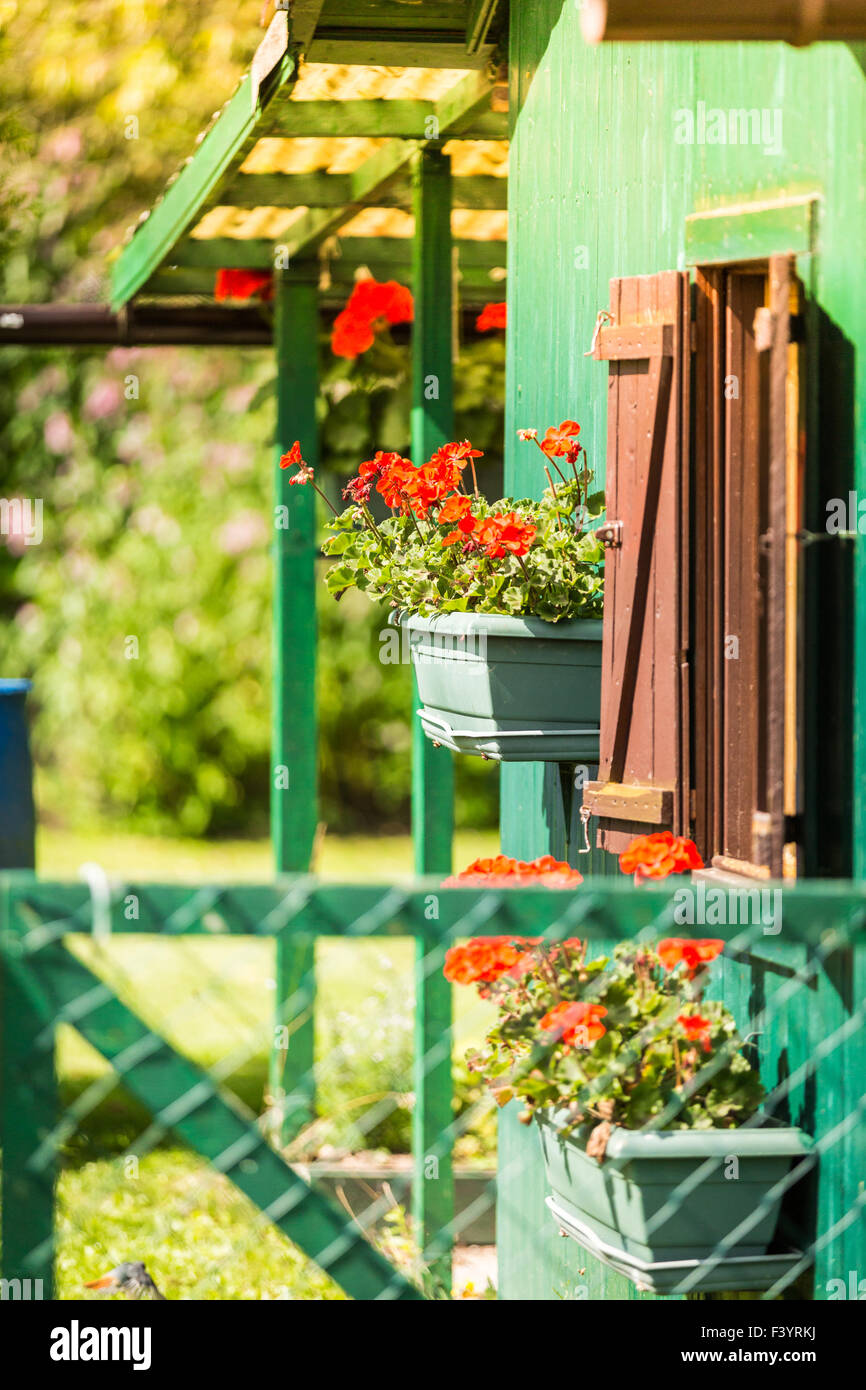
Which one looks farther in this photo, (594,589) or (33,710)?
(33,710)

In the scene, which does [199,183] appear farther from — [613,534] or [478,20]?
[613,534]

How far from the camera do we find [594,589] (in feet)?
9.71

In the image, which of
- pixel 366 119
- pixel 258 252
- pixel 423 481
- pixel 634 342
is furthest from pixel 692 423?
pixel 258 252

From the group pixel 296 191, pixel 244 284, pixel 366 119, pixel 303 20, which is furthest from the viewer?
pixel 244 284

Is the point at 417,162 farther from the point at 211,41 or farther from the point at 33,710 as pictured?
the point at 33,710

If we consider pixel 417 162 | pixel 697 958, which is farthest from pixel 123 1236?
pixel 417 162

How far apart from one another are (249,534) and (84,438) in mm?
1670

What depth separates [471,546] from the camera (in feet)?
9.93

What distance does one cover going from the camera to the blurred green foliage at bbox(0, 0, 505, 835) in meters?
10.3

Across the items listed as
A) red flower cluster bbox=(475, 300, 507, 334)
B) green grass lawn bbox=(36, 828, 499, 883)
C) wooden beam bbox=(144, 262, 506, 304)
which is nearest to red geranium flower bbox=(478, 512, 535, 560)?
red flower cluster bbox=(475, 300, 507, 334)

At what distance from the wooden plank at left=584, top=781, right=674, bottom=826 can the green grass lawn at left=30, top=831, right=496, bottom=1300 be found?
73cm

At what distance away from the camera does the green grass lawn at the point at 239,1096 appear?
4.14 meters

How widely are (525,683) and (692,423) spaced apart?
1.89ft
